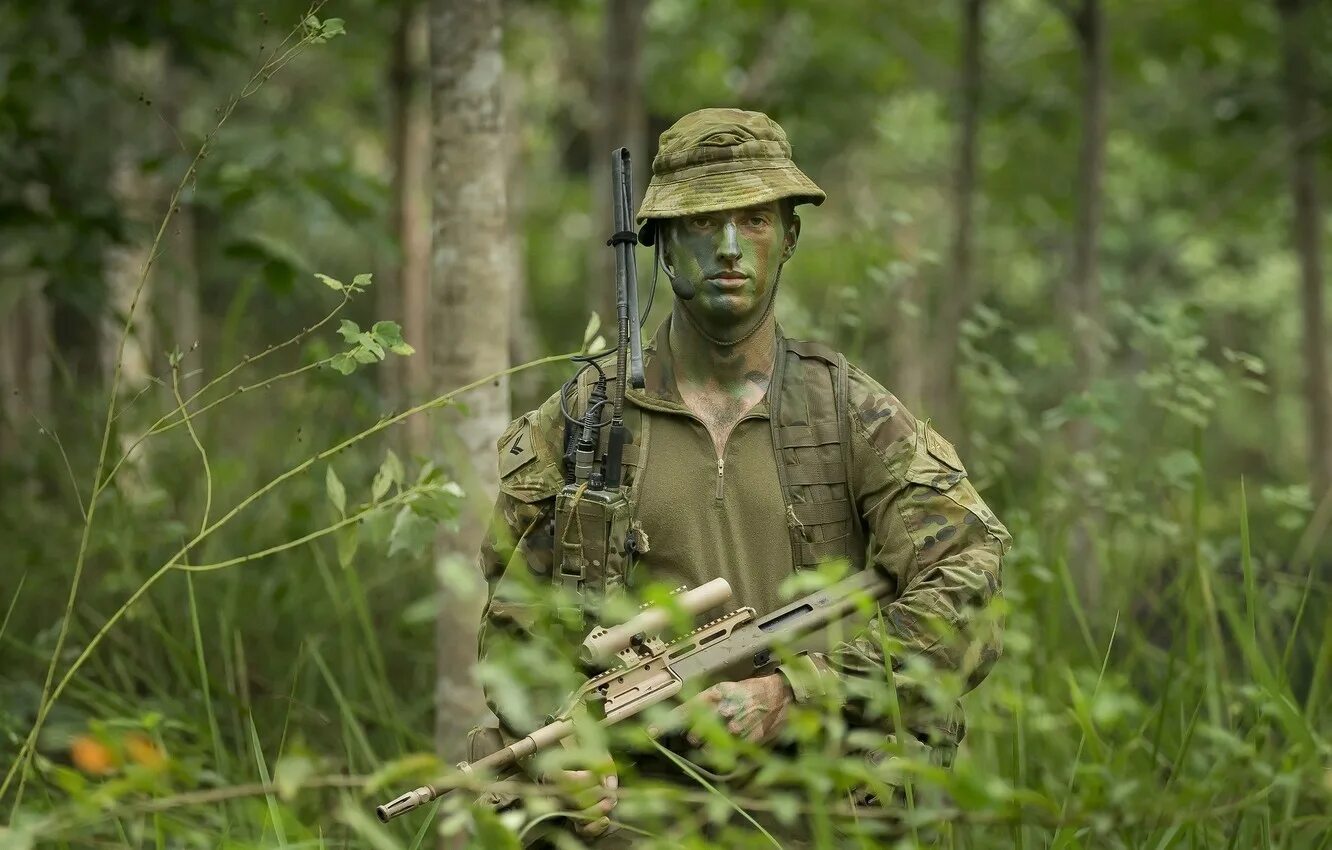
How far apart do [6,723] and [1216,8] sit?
23.3 ft

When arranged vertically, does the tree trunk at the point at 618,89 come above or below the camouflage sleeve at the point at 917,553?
above

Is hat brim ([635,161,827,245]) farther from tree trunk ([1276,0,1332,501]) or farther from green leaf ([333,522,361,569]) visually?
tree trunk ([1276,0,1332,501])

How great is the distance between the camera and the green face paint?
9.73ft

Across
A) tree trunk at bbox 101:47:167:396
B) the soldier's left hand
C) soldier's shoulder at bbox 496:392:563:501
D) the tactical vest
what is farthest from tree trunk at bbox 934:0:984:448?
the soldier's left hand

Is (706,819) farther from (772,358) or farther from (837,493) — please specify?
(772,358)

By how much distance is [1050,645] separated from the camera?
3.90 m

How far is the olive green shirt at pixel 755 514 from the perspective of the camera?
2895 millimetres

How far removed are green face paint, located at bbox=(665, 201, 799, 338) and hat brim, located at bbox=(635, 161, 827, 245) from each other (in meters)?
0.04

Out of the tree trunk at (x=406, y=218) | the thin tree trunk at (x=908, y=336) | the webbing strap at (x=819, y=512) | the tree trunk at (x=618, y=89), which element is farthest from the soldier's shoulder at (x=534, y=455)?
the tree trunk at (x=406, y=218)

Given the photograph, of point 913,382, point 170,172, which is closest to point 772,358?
point 170,172

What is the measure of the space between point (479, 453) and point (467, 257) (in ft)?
1.78

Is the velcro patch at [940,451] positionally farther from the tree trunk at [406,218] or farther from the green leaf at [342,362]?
the tree trunk at [406,218]

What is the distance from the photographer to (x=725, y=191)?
116 inches

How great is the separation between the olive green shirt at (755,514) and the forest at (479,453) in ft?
0.59
